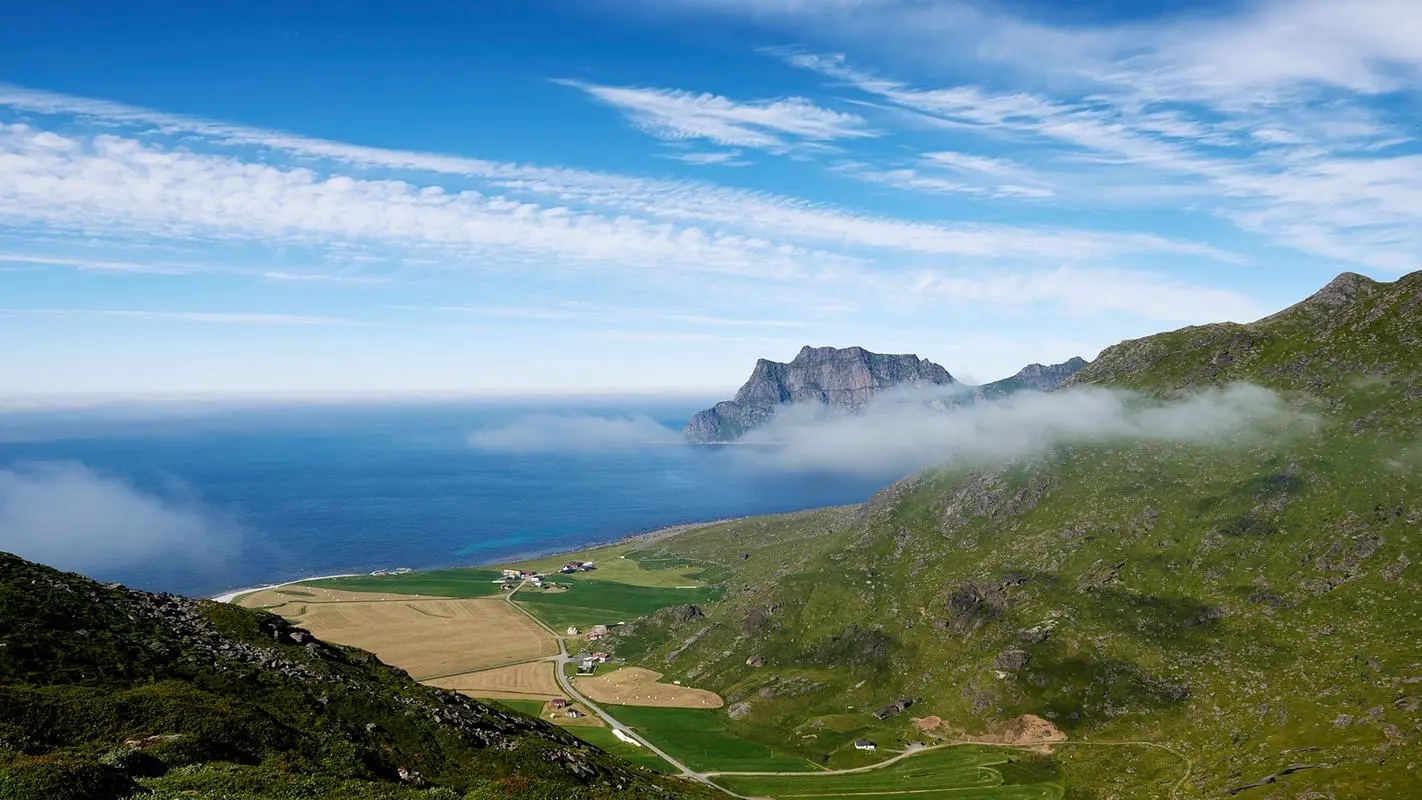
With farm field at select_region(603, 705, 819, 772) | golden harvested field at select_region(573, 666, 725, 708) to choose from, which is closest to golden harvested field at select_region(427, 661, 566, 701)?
golden harvested field at select_region(573, 666, 725, 708)

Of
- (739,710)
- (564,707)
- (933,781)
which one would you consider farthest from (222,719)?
(739,710)

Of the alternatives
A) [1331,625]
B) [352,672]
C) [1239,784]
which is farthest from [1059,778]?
[352,672]

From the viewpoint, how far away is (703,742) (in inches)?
6540

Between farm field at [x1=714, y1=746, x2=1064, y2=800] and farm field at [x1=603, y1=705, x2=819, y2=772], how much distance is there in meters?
7.18

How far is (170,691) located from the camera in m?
61.3

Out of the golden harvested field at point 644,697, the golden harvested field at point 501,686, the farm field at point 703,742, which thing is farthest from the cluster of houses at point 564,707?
the golden harvested field at point 644,697

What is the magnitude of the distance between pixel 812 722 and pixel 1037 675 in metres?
54.0

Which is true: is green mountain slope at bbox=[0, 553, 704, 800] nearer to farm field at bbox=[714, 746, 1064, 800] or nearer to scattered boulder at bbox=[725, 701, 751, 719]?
farm field at bbox=[714, 746, 1064, 800]

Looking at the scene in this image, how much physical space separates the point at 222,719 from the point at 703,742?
12589 centimetres

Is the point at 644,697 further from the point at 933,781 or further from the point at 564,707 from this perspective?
the point at 933,781

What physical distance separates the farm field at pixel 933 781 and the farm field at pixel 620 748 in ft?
40.9

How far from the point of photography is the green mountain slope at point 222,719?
46625 millimetres

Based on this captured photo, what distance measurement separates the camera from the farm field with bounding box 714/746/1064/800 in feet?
448

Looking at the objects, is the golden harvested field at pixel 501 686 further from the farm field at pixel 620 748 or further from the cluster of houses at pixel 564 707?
the farm field at pixel 620 748
